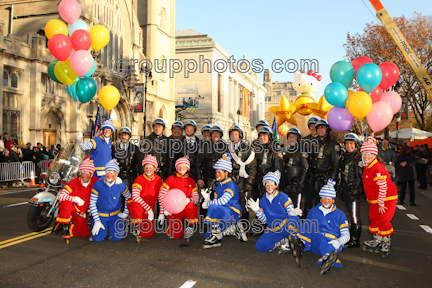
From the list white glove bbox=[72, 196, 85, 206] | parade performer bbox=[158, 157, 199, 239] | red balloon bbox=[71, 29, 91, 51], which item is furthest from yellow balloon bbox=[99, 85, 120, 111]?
white glove bbox=[72, 196, 85, 206]

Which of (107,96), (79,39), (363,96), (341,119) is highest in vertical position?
(79,39)

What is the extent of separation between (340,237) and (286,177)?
2151mm

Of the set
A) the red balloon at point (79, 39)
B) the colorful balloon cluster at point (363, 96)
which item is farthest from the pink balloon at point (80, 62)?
the colorful balloon cluster at point (363, 96)

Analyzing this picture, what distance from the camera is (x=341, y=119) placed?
7.87 metres

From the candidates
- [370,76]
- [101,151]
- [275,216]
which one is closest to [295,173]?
[275,216]

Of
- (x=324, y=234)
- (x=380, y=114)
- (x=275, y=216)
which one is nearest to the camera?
(x=324, y=234)

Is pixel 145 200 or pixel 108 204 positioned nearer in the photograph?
pixel 108 204

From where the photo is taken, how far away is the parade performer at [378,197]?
5.98m

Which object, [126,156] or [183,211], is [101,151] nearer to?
[126,156]

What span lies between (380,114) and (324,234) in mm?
3327

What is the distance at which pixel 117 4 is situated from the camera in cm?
3347

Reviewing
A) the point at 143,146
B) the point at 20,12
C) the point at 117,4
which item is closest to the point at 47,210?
the point at 143,146

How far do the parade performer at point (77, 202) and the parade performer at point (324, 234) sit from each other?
3713 millimetres

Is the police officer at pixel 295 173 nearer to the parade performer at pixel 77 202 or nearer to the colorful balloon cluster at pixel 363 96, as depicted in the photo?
the colorful balloon cluster at pixel 363 96
